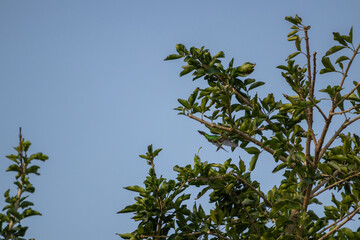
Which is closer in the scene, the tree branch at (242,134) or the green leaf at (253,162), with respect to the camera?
the tree branch at (242,134)

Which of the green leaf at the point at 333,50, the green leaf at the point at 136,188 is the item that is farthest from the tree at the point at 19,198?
the green leaf at the point at 333,50

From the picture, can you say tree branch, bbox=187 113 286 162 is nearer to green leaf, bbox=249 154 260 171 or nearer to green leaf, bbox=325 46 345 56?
green leaf, bbox=249 154 260 171

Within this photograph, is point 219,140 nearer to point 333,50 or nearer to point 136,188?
point 136,188

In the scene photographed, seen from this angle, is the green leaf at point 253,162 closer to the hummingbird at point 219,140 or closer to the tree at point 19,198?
the hummingbird at point 219,140

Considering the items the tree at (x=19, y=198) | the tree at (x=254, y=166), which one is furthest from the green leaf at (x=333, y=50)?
the tree at (x=19, y=198)

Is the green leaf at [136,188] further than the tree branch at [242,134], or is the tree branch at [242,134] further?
the green leaf at [136,188]

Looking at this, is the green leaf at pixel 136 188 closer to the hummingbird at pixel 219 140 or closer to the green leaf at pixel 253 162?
the hummingbird at pixel 219 140

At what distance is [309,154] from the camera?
541 centimetres

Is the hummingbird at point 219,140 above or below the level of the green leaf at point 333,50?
below

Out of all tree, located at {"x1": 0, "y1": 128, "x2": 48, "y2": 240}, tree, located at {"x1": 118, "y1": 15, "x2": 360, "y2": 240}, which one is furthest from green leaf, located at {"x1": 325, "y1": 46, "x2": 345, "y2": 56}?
tree, located at {"x1": 0, "y1": 128, "x2": 48, "y2": 240}

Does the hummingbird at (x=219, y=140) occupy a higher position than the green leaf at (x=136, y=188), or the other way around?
the hummingbird at (x=219, y=140)

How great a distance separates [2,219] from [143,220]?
1.96 meters

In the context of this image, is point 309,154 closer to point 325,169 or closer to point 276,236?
point 325,169

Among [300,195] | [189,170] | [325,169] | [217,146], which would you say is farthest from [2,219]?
[325,169]
